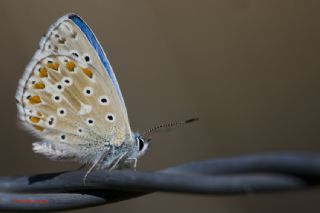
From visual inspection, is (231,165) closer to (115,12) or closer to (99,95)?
(99,95)

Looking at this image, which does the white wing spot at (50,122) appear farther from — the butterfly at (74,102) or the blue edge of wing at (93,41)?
the blue edge of wing at (93,41)

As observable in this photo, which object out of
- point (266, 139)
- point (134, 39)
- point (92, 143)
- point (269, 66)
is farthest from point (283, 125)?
point (92, 143)

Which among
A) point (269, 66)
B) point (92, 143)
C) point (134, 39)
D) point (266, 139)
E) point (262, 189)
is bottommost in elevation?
point (262, 189)

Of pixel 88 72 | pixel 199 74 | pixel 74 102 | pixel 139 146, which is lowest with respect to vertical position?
pixel 139 146

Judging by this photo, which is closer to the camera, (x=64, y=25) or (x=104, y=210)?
(x=64, y=25)

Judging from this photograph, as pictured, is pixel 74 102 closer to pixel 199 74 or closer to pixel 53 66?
pixel 53 66

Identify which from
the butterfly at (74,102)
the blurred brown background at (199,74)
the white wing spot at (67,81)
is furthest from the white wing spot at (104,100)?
the blurred brown background at (199,74)

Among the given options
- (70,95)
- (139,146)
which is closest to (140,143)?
(139,146)
